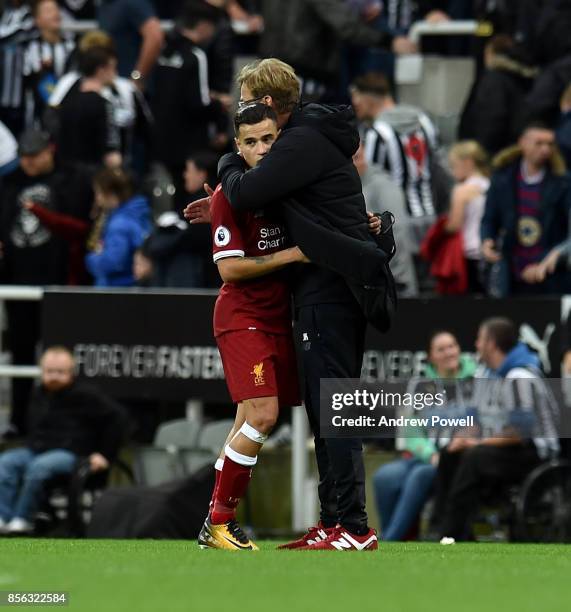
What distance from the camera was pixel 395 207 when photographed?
606 inches

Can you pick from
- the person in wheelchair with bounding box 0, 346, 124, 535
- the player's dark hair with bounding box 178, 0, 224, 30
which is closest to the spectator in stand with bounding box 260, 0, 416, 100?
the player's dark hair with bounding box 178, 0, 224, 30

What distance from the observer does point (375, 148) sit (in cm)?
1627

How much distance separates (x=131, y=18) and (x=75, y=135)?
2.27 meters

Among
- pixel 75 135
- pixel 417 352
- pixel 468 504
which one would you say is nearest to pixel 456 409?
pixel 468 504

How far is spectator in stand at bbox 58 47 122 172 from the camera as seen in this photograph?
1727 cm

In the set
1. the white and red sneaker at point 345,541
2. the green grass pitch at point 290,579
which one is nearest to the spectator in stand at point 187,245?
the green grass pitch at point 290,579

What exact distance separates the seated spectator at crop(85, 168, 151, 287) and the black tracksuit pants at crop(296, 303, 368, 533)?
7.13 metres

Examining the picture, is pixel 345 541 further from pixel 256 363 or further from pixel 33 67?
pixel 33 67

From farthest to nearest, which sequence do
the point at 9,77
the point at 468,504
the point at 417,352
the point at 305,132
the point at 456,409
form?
the point at 9,77 < the point at 417,352 < the point at 468,504 < the point at 456,409 < the point at 305,132

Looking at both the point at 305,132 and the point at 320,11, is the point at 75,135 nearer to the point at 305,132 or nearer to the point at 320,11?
the point at 320,11

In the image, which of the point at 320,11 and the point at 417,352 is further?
the point at 320,11

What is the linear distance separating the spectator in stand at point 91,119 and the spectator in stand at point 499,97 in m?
3.19

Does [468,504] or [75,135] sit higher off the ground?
[75,135]

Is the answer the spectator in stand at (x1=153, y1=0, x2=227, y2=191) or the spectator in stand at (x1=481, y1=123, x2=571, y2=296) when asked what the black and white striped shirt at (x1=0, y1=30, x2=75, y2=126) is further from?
the spectator in stand at (x1=481, y1=123, x2=571, y2=296)
